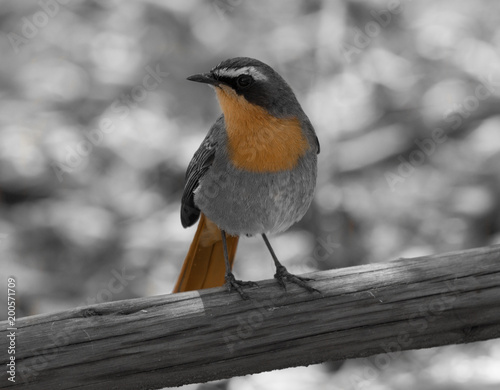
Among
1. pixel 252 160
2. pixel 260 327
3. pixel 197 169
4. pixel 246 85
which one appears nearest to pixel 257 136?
pixel 252 160

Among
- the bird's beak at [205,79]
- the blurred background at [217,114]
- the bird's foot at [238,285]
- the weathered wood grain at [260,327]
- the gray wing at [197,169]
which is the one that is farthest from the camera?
the blurred background at [217,114]

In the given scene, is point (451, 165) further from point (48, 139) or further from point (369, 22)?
point (48, 139)

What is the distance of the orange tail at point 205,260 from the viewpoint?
4071 mm

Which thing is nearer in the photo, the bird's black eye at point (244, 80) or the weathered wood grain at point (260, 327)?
the weathered wood grain at point (260, 327)

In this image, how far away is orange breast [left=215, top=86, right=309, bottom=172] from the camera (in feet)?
12.2

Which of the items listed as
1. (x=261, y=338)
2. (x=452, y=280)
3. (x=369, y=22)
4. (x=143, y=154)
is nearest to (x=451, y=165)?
(x=369, y=22)

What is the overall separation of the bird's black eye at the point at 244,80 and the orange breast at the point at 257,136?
5 centimetres

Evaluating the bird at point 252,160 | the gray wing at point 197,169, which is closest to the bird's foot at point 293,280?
the bird at point 252,160

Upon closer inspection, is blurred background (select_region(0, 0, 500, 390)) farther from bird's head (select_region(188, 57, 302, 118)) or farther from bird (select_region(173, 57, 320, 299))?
bird's head (select_region(188, 57, 302, 118))

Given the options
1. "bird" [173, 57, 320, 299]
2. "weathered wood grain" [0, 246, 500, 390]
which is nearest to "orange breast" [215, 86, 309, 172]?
"bird" [173, 57, 320, 299]

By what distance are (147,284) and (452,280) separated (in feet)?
8.47

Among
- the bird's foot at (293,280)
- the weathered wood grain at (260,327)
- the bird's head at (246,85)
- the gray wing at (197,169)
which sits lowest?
the weathered wood grain at (260,327)

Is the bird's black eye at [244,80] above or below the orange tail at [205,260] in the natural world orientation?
above

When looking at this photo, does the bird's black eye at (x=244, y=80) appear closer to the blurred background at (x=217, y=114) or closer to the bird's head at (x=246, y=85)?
the bird's head at (x=246, y=85)
